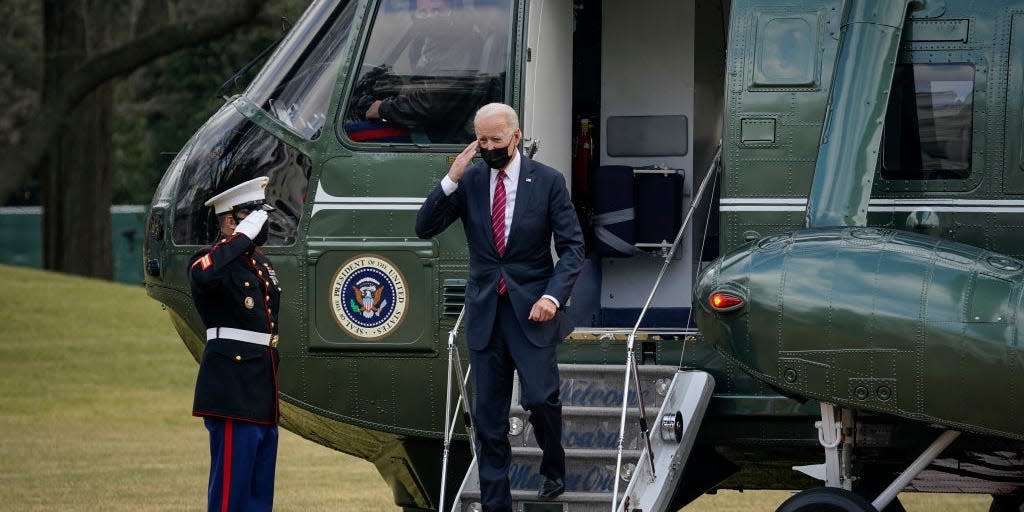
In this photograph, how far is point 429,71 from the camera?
28.3 feet

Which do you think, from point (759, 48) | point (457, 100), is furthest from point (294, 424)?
point (759, 48)

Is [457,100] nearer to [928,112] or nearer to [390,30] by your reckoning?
[390,30]

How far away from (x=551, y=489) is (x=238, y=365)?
157cm

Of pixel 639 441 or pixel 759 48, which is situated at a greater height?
pixel 759 48

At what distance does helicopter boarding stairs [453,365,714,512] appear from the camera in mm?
7395

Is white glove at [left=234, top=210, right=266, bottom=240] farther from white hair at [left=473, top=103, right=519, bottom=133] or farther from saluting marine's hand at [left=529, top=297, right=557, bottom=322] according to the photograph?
saluting marine's hand at [left=529, top=297, right=557, bottom=322]

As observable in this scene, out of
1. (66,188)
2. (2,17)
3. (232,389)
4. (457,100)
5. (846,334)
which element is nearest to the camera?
(846,334)

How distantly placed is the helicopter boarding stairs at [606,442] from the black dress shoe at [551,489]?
2cm

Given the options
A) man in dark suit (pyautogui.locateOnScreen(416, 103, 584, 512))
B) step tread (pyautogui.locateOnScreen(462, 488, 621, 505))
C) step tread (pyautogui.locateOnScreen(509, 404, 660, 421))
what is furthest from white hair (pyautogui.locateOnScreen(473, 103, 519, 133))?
step tread (pyautogui.locateOnScreen(462, 488, 621, 505))

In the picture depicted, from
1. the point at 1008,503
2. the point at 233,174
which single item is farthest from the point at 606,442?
the point at 1008,503

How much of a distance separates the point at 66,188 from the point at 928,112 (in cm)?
2208

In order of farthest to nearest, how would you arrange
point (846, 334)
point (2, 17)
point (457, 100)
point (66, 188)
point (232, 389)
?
1. point (2, 17)
2. point (66, 188)
3. point (457, 100)
4. point (232, 389)
5. point (846, 334)

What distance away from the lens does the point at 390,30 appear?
871 centimetres

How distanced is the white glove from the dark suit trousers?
1.23 m
